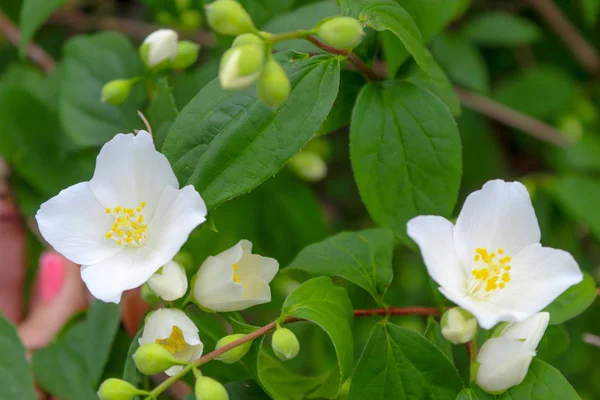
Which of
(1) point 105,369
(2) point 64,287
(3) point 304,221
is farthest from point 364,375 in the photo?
(2) point 64,287

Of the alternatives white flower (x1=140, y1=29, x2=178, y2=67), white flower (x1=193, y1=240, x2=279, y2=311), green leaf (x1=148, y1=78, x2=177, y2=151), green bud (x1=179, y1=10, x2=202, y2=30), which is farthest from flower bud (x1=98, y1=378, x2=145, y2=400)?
green bud (x1=179, y1=10, x2=202, y2=30)

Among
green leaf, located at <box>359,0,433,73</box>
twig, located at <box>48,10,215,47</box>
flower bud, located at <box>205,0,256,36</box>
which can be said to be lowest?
twig, located at <box>48,10,215,47</box>

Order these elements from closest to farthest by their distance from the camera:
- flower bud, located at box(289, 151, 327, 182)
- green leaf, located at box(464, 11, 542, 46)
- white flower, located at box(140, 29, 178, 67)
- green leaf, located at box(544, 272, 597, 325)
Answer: green leaf, located at box(544, 272, 597, 325)
white flower, located at box(140, 29, 178, 67)
flower bud, located at box(289, 151, 327, 182)
green leaf, located at box(464, 11, 542, 46)

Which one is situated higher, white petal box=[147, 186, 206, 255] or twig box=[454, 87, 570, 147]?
white petal box=[147, 186, 206, 255]

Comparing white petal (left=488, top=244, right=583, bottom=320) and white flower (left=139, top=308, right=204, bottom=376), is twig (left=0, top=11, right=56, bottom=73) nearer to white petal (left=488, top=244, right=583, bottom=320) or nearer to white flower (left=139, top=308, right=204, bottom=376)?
white flower (left=139, top=308, right=204, bottom=376)

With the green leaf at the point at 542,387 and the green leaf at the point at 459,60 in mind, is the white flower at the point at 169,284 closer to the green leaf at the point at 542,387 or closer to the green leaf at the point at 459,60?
the green leaf at the point at 542,387

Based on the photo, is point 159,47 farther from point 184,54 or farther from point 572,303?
point 572,303

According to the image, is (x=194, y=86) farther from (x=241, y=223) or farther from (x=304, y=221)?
(x=304, y=221)
